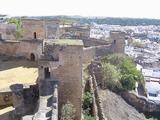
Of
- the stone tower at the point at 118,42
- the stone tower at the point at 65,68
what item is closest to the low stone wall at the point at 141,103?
the stone tower at the point at 118,42

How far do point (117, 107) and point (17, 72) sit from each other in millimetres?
9621

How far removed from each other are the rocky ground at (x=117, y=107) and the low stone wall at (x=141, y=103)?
3.49 ft

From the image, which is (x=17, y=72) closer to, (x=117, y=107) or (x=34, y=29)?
(x=34, y=29)

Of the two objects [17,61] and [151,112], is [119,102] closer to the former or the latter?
[151,112]

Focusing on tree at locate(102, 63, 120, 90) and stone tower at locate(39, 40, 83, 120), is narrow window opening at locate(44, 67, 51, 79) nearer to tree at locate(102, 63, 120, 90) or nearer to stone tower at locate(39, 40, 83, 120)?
stone tower at locate(39, 40, 83, 120)

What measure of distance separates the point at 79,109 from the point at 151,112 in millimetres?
17155

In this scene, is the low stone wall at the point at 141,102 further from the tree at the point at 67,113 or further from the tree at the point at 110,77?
the tree at the point at 67,113

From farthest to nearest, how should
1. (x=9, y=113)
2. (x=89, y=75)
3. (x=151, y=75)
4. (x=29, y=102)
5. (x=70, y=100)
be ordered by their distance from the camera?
(x=151, y=75) < (x=89, y=75) < (x=70, y=100) < (x=29, y=102) < (x=9, y=113)

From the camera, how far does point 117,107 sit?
1000 inches

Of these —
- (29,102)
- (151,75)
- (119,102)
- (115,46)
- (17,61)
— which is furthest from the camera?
(151,75)

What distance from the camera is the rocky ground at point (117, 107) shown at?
2319 cm

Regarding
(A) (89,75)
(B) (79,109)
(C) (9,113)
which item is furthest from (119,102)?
(C) (9,113)

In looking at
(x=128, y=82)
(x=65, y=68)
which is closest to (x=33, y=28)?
(x=128, y=82)

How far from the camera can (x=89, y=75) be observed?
23.5m
